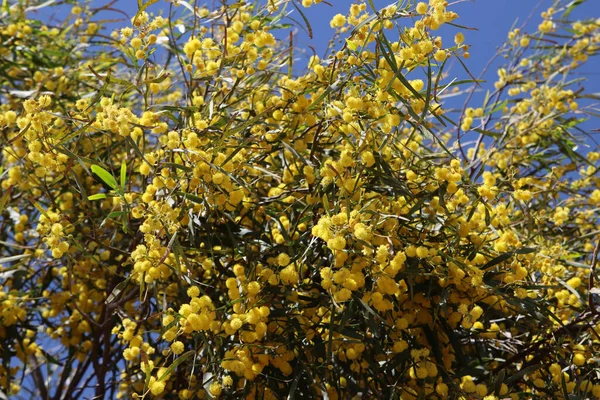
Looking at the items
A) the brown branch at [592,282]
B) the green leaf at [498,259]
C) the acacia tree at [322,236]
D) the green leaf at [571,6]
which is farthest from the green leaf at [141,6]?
the green leaf at [571,6]

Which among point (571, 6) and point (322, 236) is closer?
point (322, 236)

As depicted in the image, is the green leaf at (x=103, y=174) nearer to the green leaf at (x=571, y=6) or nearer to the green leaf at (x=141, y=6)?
the green leaf at (x=141, y=6)

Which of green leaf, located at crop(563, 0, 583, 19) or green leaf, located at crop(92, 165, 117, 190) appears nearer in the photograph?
green leaf, located at crop(92, 165, 117, 190)

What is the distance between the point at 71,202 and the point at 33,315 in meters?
0.35

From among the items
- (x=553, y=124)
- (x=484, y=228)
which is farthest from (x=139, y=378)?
(x=553, y=124)

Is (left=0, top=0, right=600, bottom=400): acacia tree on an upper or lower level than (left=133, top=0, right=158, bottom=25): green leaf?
lower

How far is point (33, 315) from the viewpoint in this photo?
193 cm

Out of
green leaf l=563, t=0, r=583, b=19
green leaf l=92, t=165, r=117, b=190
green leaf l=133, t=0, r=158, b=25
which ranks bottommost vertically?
green leaf l=92, t=165, r=117, b=190

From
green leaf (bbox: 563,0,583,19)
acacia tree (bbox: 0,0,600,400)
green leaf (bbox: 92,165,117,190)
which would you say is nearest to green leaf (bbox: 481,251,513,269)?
acacia tree (bbox: 0,0,600,400)

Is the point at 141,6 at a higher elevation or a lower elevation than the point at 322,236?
higher

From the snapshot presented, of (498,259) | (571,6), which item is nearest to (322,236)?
(498,259)

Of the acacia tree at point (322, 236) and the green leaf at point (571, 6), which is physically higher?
the green leaf at point (571, 6)

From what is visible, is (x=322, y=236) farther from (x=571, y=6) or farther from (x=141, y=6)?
(x=571, y=6)

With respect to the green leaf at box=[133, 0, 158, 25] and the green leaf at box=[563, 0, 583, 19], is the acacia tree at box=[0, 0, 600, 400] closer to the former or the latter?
the green leaf at box=[133, 0, 158, 25]
